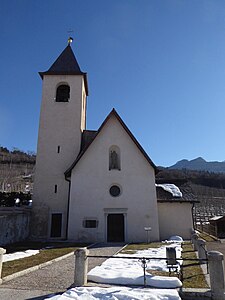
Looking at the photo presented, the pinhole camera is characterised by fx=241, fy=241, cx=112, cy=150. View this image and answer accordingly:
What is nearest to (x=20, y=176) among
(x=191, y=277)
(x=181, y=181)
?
(x=181, y=181)

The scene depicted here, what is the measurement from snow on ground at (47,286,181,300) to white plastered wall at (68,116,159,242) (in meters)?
13.9

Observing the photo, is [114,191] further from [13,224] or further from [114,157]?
[13,224]

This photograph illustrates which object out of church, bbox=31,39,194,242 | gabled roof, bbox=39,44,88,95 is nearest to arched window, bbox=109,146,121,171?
church, bbox=31,39,194,242

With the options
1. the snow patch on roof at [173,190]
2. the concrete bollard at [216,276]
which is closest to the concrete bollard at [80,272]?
the concrete bollard at [216,276]

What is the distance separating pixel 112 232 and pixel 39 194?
7.54 meters

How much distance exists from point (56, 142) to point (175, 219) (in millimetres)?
13342

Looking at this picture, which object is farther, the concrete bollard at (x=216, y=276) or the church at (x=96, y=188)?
the church at (x=96, y=188)

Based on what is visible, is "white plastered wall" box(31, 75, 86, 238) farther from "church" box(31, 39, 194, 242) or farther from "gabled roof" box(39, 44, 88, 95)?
"gabled roof" box(39, 44, 88, 95)

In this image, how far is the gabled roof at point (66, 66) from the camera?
25.8 meters

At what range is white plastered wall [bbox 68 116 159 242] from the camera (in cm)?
1966

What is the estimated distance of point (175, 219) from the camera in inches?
853

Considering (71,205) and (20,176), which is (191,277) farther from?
(20,176)

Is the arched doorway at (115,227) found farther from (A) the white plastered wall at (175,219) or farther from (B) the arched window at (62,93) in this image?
(B) the arched window at (62,93)

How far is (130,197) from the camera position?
20.3m
